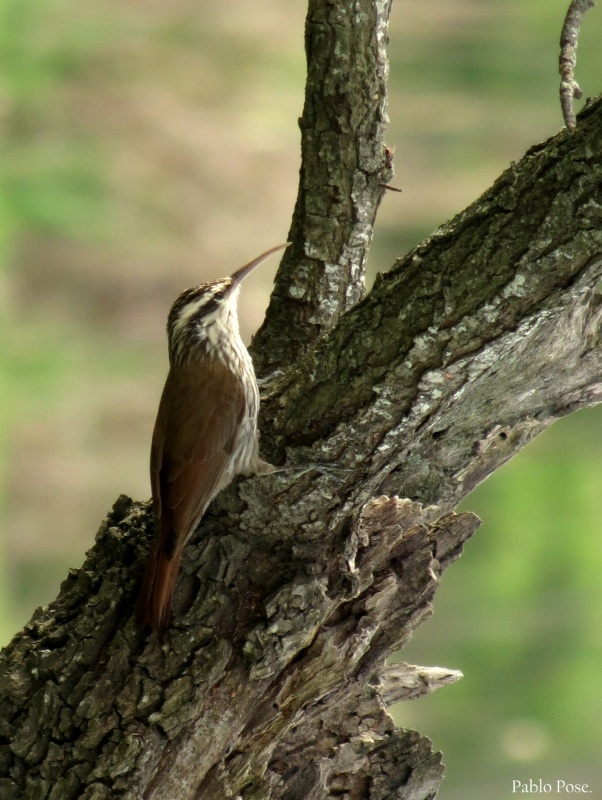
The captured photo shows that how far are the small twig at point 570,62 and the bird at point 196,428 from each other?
2.25 ft

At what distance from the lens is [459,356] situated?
5.55ft

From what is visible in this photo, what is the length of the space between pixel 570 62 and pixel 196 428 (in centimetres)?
98

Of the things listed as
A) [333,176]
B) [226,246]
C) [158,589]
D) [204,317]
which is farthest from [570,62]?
[226,246]

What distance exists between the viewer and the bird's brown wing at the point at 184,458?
1845mm

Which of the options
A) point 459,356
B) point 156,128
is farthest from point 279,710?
point 156,128

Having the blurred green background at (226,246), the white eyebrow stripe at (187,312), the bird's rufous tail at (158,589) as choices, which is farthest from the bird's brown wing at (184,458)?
the blurred green background at (226,246)

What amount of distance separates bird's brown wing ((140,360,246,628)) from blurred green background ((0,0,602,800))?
257 centimetres

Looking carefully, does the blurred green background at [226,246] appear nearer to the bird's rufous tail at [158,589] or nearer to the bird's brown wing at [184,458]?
the bird's brown wing at [184,458]

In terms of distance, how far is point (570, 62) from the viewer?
1.67 metres

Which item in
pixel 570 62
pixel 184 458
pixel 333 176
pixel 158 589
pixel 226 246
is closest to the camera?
pixel 570 62

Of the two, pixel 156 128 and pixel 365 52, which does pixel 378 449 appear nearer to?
pixel 365 52

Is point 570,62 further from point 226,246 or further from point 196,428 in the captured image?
point 226,246

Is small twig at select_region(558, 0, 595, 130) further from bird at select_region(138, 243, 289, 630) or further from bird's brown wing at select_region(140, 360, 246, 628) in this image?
bird's brown wing at select_region(140, 360, 246, 628)

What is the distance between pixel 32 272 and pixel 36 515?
1183 mm
